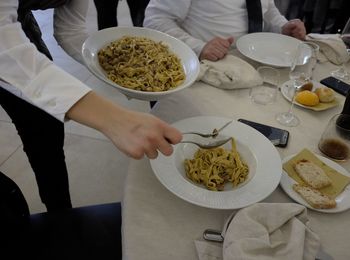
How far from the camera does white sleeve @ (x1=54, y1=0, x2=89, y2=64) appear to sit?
1.11 metres

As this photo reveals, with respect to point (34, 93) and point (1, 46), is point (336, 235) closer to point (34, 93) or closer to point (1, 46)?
point (34, 93)

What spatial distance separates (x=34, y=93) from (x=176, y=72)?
1.49ft

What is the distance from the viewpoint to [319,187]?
30.3 inches

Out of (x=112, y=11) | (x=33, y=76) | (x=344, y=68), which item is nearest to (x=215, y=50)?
(x=344, y=68)

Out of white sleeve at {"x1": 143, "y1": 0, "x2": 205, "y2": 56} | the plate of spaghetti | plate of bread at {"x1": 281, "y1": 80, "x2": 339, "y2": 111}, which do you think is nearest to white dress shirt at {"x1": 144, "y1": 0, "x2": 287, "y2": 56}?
white sleeve at {"x1": 143, "y1": 0, "x2": 205, "y2": 56}

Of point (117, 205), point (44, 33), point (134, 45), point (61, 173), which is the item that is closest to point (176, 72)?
point (134, 45)

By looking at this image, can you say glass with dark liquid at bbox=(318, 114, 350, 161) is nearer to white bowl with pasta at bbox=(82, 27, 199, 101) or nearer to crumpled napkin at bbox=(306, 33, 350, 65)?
white bowl with pasta at bbox=(82, 27, 199, 101)

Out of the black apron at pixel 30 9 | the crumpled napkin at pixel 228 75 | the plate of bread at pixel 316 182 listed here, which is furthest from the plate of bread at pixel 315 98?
the black apron at pixel 30 9

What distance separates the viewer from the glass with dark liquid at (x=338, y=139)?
0.87 metres

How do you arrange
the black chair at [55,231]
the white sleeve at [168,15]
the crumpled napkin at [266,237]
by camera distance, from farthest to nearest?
the white sleeve at [168,15] → the black chair at [55,231] → the crumpled napkin at [266,237]

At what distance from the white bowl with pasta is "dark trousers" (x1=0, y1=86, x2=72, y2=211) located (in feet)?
1.07

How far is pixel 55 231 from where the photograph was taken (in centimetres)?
89

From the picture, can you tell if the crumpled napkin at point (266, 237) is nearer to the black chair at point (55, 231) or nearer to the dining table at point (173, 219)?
the dining table at point (173, 219)

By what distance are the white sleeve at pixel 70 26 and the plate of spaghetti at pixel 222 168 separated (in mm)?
477
